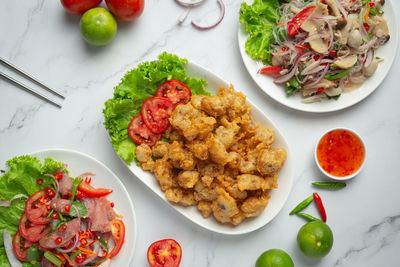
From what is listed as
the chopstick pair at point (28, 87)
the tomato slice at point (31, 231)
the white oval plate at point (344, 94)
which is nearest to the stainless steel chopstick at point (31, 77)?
the chopstick pair at point (28, 87)

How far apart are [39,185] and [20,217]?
0.41 metres

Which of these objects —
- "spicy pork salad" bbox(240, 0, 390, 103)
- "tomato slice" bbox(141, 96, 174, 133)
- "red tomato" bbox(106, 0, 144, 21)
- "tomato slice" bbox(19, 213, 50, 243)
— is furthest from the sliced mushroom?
"tomato slice" bbox(19, 213, 50, 243)

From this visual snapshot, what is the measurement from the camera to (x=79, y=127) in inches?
180

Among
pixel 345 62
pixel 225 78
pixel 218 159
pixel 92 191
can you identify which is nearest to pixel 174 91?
pixel 225 78

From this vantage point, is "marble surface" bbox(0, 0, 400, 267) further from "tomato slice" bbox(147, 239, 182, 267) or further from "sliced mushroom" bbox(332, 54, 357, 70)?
"sliced mushroom" bbox(332, 54, 357, 70)

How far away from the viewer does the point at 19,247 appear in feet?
13.5

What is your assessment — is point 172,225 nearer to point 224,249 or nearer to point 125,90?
point 224,249

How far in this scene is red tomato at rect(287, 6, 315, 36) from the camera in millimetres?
4285

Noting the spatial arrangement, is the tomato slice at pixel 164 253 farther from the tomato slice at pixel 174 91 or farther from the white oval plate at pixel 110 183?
the tomato slice at pixel 174 91

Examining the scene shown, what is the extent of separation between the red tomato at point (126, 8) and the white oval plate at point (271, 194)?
3.04 feet

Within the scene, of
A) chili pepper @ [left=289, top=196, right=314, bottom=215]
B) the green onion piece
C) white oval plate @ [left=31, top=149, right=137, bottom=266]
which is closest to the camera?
the green onion piece

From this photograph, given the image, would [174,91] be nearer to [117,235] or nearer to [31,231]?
[117,235]

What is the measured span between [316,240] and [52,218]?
9.89 ft

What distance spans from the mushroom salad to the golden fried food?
0.81 m
